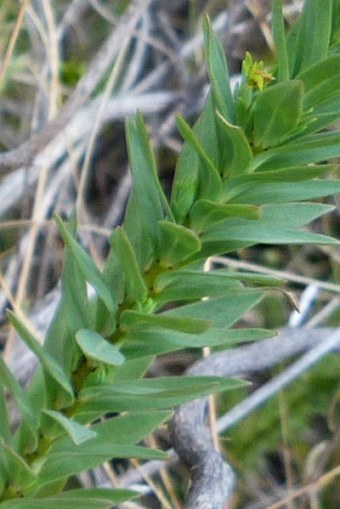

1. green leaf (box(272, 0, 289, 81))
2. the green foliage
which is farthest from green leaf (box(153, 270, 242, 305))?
green leaf (box(272, 0, 289, 81))

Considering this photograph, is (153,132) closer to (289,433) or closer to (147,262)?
(289,433)

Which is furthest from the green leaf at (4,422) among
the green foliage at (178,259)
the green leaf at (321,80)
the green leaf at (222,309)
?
the green leaf at (321,80)

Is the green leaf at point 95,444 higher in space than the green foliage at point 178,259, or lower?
lower

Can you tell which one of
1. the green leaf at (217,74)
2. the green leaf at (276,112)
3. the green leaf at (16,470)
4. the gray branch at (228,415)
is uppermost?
the green leaf at (217,74)

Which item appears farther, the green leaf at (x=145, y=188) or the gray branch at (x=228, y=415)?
the gray branch at (x=228, y=415)

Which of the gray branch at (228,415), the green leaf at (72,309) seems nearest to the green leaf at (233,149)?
the green leaf at (72,309)

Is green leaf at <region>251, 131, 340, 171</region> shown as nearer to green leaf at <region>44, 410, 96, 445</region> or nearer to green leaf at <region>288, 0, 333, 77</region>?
green leaf at <region>288, 0, 333, 77</region>

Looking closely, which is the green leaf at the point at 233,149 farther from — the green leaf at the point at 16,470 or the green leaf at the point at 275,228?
the green leaf at the point at 16,470
